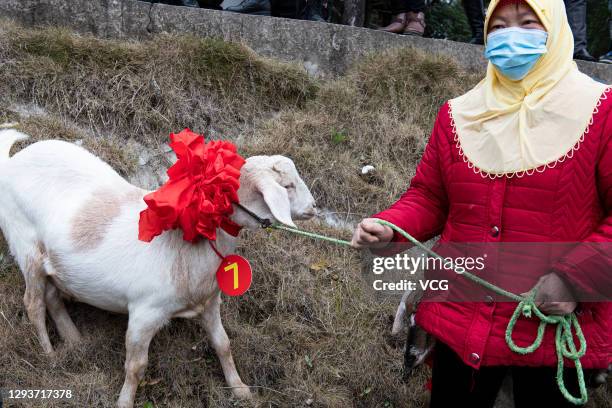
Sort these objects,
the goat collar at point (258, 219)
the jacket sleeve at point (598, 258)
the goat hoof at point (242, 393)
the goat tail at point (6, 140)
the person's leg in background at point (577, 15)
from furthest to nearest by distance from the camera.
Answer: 1. the person's leg in background at point (577, 15)
2. the goat tail at point (6, 140)
3. the goat hoof at point (242, 393)
4. the goat collar at point (258, 219)
5. the jacket sleeve at point (598, 258)

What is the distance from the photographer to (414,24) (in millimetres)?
5840

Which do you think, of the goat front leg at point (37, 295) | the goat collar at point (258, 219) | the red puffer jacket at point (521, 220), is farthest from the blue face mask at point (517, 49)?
the goat front leg at point (37, 295)

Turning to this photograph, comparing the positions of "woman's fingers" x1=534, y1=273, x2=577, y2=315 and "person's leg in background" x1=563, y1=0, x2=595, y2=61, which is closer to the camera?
"woman's fingers" x1=534, y1=273, x2=577, y2=315

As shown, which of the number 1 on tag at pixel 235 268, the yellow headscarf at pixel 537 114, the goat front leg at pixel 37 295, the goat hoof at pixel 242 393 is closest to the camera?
the yellow headscarf at pixel 537 114

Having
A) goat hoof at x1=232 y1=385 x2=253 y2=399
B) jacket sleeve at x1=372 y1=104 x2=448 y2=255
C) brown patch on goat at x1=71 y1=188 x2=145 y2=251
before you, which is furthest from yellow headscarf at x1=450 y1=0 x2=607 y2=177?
goat hoof at x1=232 y1=385 x2=253 y2=399

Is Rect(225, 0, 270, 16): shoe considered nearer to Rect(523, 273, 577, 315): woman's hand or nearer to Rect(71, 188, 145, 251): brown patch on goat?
Rect(71, 188, 145, 251): brown patch on goat

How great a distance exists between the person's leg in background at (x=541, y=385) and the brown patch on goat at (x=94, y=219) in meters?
1.93

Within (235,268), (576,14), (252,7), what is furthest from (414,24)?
(235,268)

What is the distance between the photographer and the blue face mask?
196 cm

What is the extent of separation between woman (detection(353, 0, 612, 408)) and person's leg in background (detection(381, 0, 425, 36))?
12.7 feet

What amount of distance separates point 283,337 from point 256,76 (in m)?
2.40

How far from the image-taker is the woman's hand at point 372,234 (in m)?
2.13

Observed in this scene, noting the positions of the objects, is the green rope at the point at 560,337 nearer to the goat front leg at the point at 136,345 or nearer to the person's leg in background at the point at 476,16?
the goat front leg at the point at 136,345

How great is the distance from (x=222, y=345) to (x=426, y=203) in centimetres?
144
